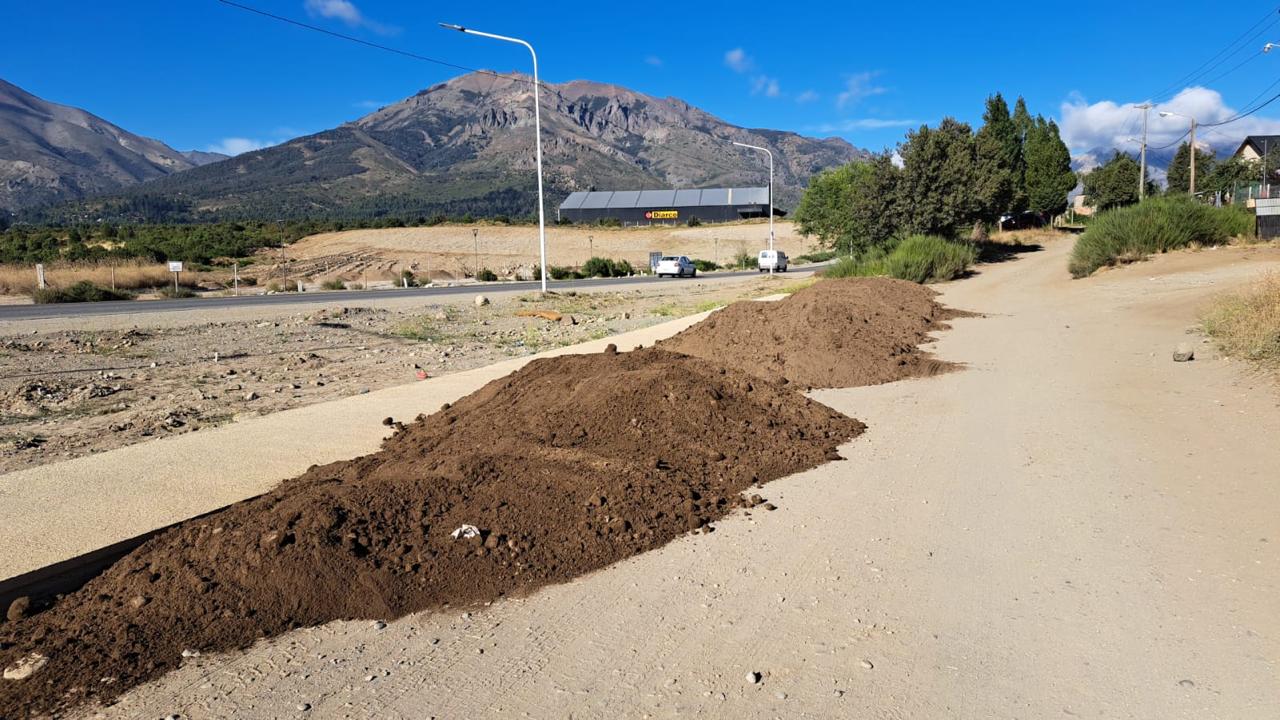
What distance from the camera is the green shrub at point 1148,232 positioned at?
93.8ft

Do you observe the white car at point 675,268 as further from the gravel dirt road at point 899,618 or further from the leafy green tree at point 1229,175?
the leafy green tree at point 1229,175

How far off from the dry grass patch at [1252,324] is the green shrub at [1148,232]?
15.8m

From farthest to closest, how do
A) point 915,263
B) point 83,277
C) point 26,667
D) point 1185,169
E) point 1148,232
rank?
point 1185,169
point 83,277
point 915,263
point 1148,232
point 26,667

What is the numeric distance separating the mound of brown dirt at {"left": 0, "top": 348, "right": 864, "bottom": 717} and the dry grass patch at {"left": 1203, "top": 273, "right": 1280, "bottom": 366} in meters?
6.01

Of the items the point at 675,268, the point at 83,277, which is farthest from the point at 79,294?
the point at 675,268

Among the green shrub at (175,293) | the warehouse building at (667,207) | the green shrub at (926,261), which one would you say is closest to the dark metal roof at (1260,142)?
the warehouse building at (667,207)

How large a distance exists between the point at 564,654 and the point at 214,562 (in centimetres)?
204

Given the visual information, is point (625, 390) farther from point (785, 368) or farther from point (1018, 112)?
point (1018, 112)

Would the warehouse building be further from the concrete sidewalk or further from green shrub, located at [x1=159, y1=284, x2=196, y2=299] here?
the concrete sidewalk

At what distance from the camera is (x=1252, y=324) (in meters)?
11.2

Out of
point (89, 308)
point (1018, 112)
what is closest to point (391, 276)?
point (89, 308)

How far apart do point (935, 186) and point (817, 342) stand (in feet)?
86.4

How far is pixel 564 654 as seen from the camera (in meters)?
4.00

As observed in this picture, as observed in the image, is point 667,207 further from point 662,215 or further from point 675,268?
point 675,268
